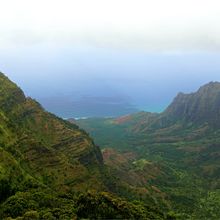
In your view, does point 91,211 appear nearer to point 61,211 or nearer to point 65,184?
point 61,211

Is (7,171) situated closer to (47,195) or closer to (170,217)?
(47,195)

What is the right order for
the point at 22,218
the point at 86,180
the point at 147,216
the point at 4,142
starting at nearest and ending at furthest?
the point at 22,218 → the point at 147,216 → the point at 4,142 → the point at 86,180

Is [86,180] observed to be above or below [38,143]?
below

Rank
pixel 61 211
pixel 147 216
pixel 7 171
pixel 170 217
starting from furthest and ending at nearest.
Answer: pixel 7 171, pixel 170 217, pixel 147 216, pixel 61 211

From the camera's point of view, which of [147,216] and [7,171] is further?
[7,171]

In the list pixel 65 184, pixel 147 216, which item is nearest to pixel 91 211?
pixel 147 216

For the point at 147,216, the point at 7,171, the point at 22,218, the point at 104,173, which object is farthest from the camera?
the point at 104,173

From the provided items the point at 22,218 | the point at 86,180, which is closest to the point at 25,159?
the point at 86,180

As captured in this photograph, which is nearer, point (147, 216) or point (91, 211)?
point (91, 211)

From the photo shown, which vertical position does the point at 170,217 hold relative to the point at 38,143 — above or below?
below
